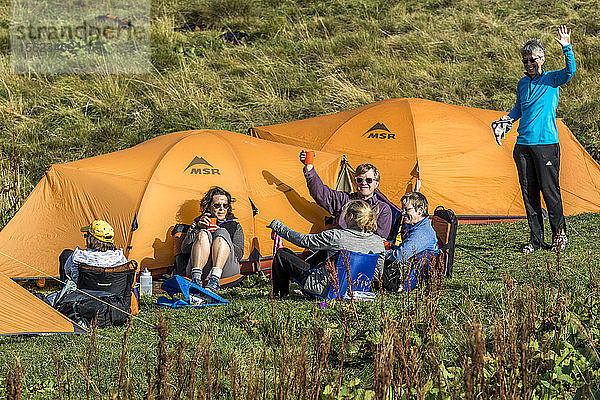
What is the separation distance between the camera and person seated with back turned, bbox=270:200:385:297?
228 inches

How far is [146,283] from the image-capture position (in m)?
6.66

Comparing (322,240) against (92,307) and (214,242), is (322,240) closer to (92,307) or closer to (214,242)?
(214,242)

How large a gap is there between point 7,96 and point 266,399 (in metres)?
11.7

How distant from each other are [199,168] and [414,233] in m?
2.26

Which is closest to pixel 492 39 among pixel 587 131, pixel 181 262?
pixel 587 131

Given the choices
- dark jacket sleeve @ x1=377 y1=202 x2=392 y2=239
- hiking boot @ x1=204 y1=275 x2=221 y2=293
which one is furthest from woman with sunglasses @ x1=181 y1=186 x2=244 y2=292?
dark jacket sleeve @ x1=377 y1=202 x2=392 y2=239

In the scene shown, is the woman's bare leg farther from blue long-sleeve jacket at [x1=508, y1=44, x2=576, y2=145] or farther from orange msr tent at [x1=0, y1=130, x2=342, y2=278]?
blue long-sleeve jacket at [x1=508, y1=44, x2=576, y2=145]

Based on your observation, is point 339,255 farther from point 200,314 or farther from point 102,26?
point 102,26

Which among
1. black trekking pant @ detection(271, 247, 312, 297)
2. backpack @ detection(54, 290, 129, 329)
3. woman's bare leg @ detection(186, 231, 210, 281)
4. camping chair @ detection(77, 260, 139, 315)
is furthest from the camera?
woman's bare leg @ detection(186, 231, 210, 281)

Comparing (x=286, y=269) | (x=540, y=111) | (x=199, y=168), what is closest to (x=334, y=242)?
(x=286, y=269)

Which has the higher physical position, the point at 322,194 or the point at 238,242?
the point at 322,194

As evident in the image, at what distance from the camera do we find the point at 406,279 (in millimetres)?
3703

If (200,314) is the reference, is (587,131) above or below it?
above

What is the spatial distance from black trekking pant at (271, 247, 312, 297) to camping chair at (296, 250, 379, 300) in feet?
0.24
